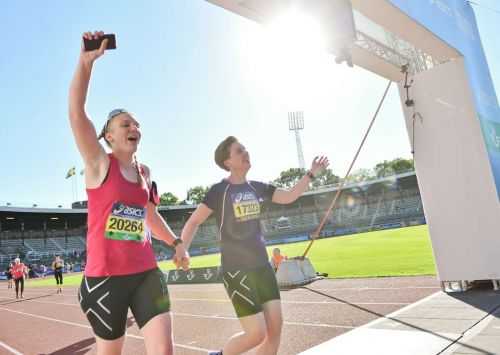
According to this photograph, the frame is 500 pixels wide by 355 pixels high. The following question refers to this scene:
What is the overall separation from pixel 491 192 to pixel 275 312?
516 centimetres

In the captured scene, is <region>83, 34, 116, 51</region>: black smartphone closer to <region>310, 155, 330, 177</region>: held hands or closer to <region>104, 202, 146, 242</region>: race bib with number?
<region>104, 202, 146, 242</region>: race bib with number

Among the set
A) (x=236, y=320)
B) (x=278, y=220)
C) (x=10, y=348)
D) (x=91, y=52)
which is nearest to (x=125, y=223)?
(x=91, y=52)

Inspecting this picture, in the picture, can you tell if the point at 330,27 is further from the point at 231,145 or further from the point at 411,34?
the point at 231,145

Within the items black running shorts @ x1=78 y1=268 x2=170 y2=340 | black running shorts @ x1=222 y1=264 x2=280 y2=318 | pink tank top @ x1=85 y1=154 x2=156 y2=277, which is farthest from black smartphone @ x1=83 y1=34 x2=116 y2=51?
black running shorts @ x1=222 y1=264 x2=280 y2=318

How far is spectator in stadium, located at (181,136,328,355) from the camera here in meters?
3.19

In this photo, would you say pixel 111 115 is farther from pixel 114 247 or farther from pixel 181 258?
pixel 181 258

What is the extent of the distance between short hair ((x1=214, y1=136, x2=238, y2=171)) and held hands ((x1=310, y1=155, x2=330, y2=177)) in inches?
31.0

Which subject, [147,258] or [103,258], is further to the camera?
[147,258]

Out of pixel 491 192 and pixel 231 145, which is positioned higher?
pixel 231 145

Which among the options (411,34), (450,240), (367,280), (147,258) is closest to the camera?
(147,258)

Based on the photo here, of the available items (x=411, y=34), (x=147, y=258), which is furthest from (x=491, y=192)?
(x=147, y=258)

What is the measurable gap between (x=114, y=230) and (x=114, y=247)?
100 mm

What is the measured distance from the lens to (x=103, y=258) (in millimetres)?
2279

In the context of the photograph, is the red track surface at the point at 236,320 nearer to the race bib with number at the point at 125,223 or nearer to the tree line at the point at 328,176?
the race bib with number at the point at 125,223
